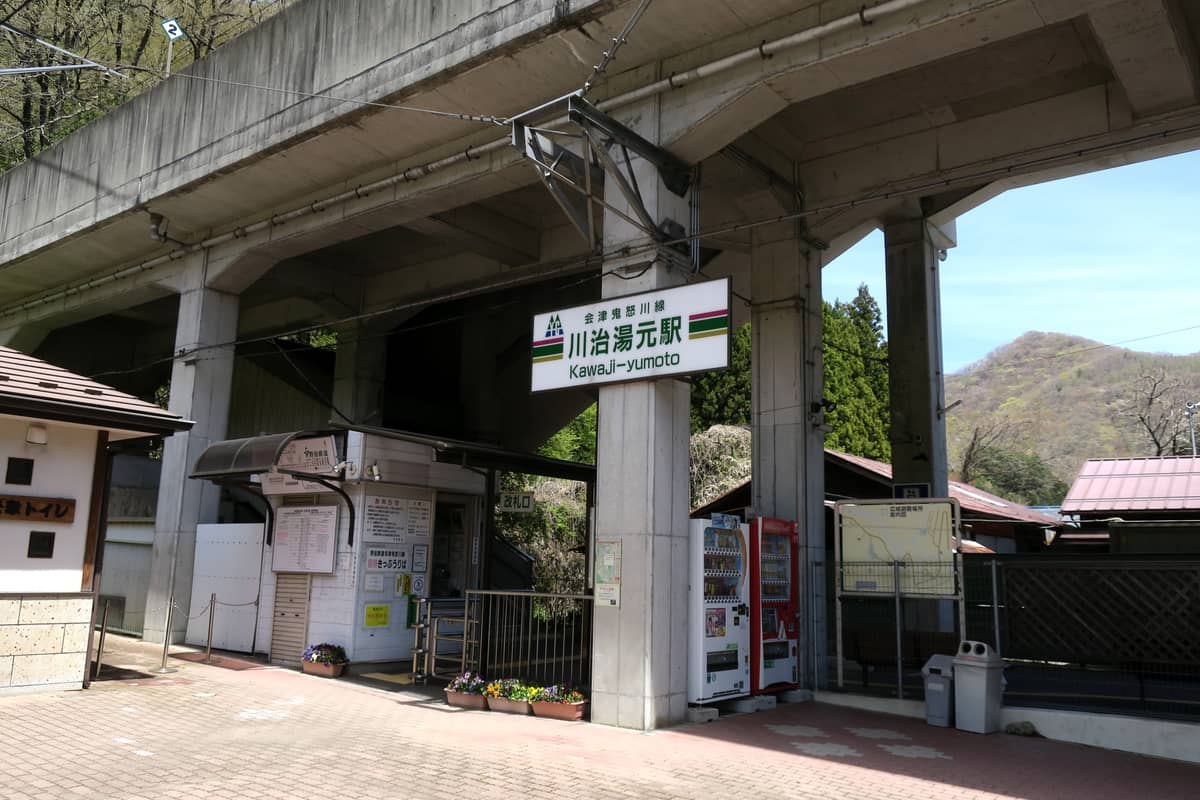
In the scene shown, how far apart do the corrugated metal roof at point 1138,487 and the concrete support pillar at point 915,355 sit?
237cm

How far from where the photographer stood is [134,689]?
11.4 m

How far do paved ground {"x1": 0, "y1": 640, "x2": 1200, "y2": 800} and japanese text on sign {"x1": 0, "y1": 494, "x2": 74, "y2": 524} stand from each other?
2.11 m

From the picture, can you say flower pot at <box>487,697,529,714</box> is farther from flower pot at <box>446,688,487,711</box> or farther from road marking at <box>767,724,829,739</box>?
road marking at <box>767,724,829,739</box>

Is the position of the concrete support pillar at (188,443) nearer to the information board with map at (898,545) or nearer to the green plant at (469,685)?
the green plant at (469,685)

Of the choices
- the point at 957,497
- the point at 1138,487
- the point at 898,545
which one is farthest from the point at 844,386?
A: the point at 898,545

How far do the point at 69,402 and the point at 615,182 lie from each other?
7.15 metres

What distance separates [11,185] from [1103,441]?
4042 inches

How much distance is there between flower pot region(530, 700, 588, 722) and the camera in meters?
10.4

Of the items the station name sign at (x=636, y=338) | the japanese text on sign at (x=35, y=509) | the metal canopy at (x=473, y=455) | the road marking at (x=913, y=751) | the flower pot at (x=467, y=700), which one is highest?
the station name sign at (x=636, y=338)

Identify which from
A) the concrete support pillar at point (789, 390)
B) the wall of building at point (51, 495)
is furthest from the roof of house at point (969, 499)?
the wall of building at point (51, 495)

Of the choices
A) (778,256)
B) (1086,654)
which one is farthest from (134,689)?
(1086,654)

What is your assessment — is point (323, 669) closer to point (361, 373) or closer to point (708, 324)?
point (708, 324)

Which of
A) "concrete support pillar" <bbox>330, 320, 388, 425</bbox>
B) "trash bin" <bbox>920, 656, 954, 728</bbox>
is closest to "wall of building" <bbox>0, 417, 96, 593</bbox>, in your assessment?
"concrete support pillar" <bbox>330, 320, 388, 425</bbox>

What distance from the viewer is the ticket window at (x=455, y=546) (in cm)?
1555
